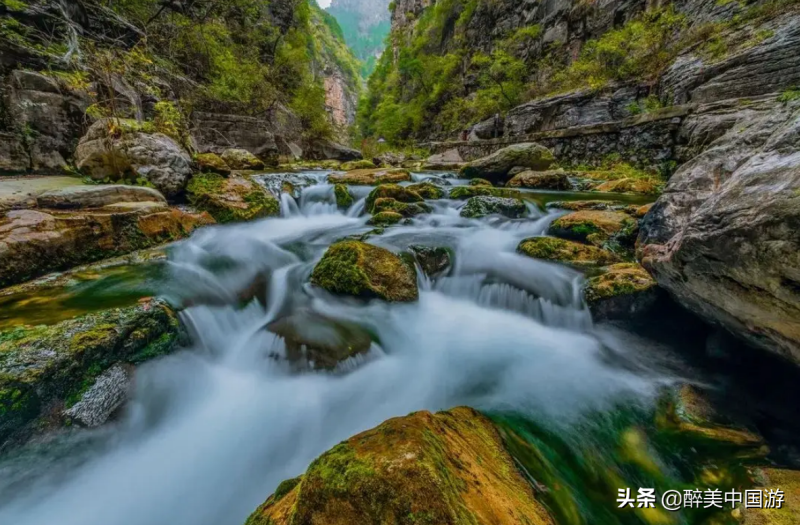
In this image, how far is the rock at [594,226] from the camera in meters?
4.91

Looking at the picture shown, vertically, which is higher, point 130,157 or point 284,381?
point 130,157

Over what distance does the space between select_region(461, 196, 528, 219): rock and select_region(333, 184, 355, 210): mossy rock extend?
306cm

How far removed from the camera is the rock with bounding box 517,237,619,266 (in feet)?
14.4

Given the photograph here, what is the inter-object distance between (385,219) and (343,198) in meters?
2.21

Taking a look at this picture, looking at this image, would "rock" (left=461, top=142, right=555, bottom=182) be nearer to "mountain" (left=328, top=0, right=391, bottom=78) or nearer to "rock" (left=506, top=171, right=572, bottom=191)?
"rock" (left=506, top=171, right=572, bottom=191)

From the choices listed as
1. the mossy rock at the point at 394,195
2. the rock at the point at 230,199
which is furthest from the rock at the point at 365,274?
the mossy rock at the point at 394,195

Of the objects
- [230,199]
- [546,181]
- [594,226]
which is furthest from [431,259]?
[546,181]

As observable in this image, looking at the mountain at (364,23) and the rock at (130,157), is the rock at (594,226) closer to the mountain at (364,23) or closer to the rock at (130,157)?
the rock at (130,157)

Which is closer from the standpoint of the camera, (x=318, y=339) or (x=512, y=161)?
(x=318, y=339)

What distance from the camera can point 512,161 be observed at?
10883 mm

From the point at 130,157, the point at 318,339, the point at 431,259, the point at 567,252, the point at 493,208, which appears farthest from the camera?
the point at 493,208

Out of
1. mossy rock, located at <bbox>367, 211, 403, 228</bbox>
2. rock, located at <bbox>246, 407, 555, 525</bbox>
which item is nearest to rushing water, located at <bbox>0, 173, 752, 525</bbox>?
rock, located at <bbox>246, 407, 555, 525</bbox>

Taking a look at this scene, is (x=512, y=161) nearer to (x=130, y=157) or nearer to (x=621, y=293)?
(x=621, y=293)

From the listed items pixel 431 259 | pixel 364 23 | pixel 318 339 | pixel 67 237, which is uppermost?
pixel 364 23
